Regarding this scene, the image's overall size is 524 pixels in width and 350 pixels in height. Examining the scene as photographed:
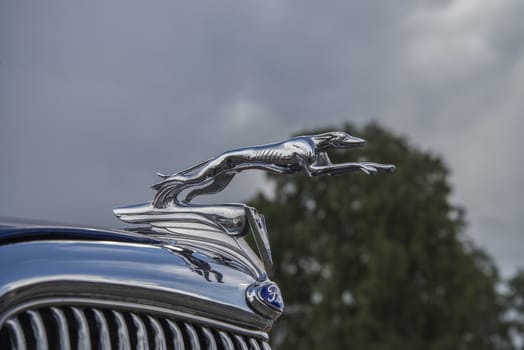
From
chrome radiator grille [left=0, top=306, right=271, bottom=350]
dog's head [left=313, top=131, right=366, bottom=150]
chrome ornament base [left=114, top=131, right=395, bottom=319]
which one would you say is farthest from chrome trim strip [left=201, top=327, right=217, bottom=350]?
dog's head [left=313, top=131, right=366, bottom=150]

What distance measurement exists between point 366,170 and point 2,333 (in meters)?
1.19

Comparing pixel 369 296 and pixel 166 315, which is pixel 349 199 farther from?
pixel 166 315

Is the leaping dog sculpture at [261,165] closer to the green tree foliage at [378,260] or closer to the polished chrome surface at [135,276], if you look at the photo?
the polished chrome surface at [135,276]

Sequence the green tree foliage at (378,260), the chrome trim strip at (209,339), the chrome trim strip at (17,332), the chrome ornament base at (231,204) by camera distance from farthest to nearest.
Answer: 1. the green tree foliage at (378,260)
2. the chrome ornament base at (231,204)
3. the chrome trim strip at (209,339)
4. the chrome trim strip at (17,332)

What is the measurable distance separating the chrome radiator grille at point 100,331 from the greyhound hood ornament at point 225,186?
39 cm

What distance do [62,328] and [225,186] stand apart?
3.21ft

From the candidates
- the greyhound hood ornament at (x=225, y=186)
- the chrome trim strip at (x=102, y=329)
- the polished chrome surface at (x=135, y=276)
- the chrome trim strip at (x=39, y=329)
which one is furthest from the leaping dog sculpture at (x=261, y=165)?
the chrome trim strip at (x=39, y=329)

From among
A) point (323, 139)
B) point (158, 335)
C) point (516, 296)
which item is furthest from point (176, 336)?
point (516, 296)

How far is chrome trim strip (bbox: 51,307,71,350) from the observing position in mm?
1896

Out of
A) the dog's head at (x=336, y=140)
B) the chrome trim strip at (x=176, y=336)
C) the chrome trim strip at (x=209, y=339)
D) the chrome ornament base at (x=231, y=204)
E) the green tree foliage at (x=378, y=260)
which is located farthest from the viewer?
the green tree foliage at (x=378, y=260)

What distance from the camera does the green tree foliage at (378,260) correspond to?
102 ft

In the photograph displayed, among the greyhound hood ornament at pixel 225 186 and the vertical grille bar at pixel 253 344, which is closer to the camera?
the vertical grille bar at pixel 253 344

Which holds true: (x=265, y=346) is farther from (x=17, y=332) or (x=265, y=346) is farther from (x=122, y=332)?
(x=17, y=332)

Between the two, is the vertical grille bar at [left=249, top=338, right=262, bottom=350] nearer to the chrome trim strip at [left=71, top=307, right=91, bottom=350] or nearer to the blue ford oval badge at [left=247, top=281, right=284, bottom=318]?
the blue ford oval badge at [left=247, top=281, right=284, bottom=318]
